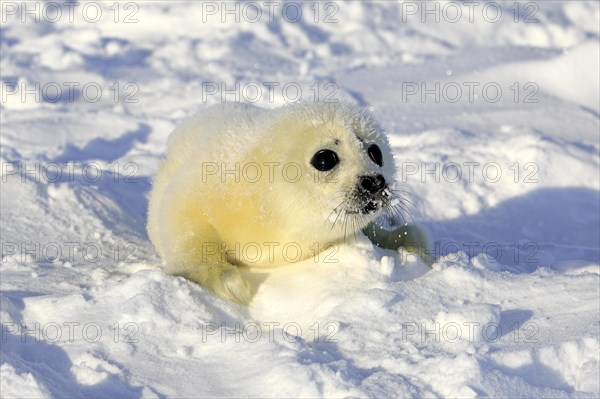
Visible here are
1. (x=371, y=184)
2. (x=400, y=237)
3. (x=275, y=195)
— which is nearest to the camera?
(x=371, y=184)

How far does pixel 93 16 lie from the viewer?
8664mm

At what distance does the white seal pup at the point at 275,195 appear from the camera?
3.59 m

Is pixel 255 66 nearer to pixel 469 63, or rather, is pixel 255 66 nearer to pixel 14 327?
pixel 469 63

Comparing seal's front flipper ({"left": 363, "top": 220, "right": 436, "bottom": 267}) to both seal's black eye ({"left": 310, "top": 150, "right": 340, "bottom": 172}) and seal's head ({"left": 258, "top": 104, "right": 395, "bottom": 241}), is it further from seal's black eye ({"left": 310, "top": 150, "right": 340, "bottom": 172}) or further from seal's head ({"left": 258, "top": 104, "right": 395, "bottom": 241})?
seal's black eye ({"left": 310, "top": 150, "right": 340, "bottom": 172})

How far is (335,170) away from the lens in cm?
360

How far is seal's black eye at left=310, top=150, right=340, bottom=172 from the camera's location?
142 inches

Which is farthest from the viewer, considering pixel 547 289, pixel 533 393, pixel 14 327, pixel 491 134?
pixel 491 134

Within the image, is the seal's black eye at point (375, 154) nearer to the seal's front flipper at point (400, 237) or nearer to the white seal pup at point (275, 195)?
the white seal pup at point (275, 195)

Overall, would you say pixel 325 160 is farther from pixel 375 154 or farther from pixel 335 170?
pixel 375 154

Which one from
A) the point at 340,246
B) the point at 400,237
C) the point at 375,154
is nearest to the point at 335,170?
the point at 375,154

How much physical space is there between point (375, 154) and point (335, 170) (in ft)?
0.74

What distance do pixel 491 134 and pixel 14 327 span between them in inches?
146

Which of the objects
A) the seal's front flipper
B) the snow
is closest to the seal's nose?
the snow

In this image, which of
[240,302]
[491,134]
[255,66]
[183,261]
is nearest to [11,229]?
[183,261]
